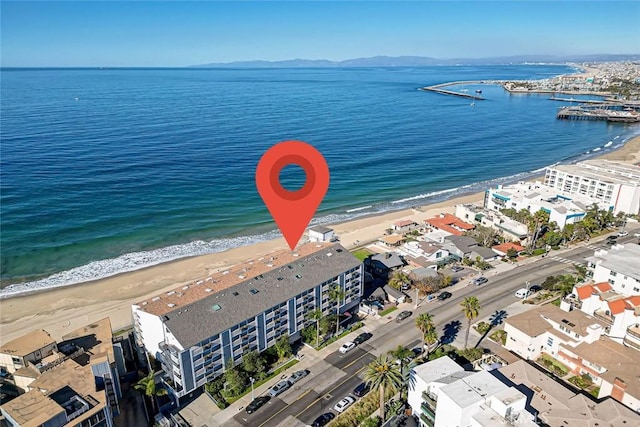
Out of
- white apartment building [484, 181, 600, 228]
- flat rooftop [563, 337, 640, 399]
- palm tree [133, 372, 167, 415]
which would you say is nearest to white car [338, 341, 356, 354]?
palm tree [133, 372, 167, 415]

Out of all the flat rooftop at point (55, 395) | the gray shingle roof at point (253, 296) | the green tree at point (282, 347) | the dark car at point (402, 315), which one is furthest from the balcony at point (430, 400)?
the flat rooftop at point (55, 395)

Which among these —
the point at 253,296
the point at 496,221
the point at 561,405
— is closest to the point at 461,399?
the point at 561,405

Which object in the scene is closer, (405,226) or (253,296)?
(253,296)

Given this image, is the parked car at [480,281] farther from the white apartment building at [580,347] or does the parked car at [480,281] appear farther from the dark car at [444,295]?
the white apartment building at [580,347]

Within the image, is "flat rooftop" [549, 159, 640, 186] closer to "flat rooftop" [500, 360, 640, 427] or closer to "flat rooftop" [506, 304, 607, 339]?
"flat rooftop" [506, 304, 607, 339]

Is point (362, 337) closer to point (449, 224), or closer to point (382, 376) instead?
point (382, 376)

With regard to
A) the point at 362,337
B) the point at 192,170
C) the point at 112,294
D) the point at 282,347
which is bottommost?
the point at 112,294

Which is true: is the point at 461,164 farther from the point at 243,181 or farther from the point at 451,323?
the point at 451,323
